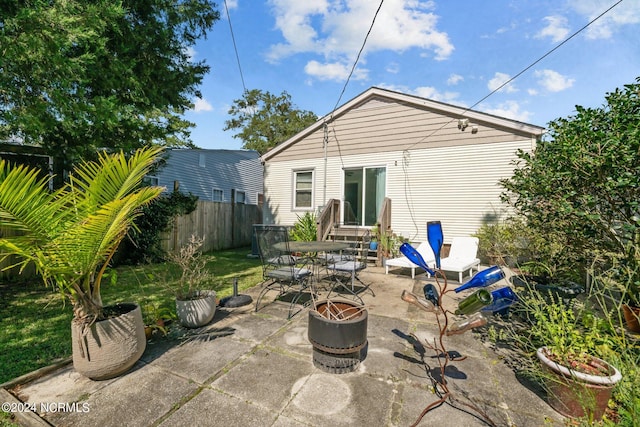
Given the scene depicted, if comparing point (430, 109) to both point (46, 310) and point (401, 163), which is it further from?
point (46, 310)

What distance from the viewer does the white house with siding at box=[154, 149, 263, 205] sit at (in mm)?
12477

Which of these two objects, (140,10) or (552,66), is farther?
(140,10)

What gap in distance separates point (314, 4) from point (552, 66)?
512 centimetres

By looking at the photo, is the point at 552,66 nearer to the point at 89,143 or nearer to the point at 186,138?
the point at 89,143

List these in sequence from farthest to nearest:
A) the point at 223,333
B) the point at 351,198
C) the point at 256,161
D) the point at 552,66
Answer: the point at 256,161 → the point at 351,198 → the point at 552,66 → the point at 223,333

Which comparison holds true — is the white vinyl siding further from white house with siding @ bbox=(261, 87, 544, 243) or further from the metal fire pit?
the metal fire pit

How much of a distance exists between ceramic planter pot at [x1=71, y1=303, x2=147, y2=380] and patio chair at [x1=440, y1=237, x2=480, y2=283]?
18.7 ft

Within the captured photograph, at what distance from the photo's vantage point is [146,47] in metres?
6.91

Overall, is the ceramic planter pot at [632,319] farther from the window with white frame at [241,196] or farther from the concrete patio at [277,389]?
the window with white frame at [241,196]

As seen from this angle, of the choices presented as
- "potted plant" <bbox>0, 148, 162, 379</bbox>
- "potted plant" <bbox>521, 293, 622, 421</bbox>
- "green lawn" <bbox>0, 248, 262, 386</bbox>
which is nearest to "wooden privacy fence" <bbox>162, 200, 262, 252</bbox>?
"green lawn" <bbox>0, 248, 262, 386</bbox>

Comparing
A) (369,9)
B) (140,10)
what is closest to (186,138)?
(140,10)

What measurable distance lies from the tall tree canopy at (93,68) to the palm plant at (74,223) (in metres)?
3.44

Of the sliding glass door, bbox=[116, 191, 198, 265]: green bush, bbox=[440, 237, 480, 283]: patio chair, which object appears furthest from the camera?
the sliding glass door

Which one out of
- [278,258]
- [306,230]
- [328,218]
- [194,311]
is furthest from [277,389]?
[306,230]
